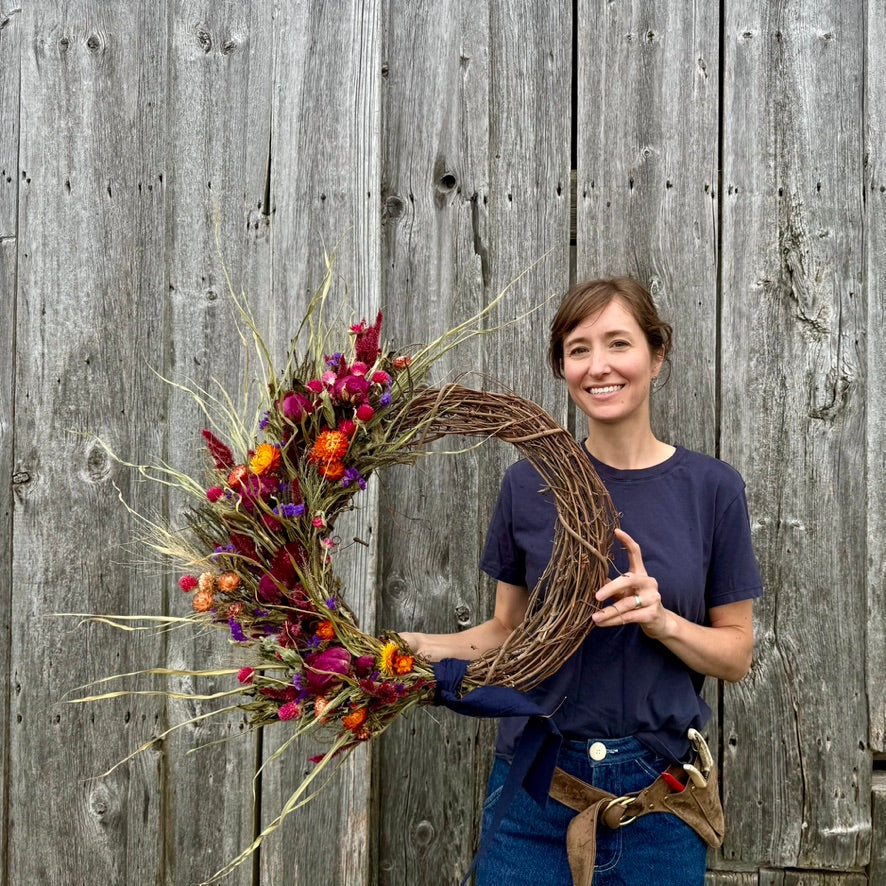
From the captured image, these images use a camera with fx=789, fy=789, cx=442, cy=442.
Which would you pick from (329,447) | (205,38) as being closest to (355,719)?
(329,447)

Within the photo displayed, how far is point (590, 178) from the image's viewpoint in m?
2.21

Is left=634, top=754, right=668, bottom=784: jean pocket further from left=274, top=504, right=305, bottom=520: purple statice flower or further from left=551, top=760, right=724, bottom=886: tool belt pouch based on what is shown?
left=274, top=504, right=305, bottom=520: purple statice flower

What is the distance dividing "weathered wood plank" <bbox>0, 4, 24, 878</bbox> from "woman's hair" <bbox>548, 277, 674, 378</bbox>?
1603 mm

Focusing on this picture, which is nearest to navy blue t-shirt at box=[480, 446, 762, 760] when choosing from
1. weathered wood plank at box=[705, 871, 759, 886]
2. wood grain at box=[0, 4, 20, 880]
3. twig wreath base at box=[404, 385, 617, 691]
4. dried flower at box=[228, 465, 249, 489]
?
twig wreath base at box=[404, 385, 617, 691]

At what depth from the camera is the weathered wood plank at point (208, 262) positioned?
2.22 meters

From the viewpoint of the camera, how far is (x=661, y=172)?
2.21 meters

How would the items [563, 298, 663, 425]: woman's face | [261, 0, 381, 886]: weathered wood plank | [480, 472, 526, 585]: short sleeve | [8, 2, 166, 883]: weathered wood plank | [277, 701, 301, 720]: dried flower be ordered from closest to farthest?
[277, 701, 301, 720]: dried flower → [563, 298, 663, 425]: woman's face → [480, 472, 526, 585]: short sleeve → [261, 0, 381, 886]: weathered wood plank → [8, 2, 166, 883]: weathered wood plank

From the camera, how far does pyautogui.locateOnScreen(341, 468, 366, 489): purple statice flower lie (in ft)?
5.19

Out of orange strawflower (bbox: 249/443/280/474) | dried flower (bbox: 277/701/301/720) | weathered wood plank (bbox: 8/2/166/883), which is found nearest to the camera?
dried flower (bbox: 277/701/301/720)

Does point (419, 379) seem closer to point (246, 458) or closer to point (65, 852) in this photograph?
point (246, 458)

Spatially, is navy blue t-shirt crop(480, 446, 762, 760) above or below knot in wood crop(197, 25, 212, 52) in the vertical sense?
below

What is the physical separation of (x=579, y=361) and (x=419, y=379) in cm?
35

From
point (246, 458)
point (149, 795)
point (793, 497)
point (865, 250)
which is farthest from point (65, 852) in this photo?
point (865, 250)

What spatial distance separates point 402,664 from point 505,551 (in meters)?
0.45
